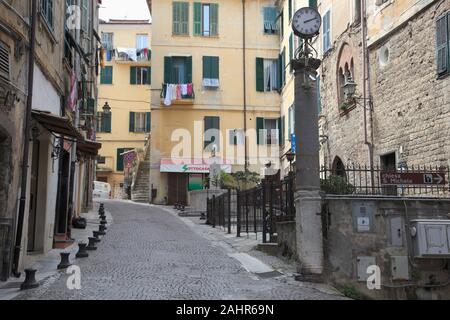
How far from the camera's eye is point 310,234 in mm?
9656

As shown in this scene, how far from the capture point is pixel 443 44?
44.7 ft

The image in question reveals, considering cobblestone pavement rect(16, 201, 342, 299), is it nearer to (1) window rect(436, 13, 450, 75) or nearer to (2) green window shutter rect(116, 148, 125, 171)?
(1) window rect(436, 13, 450, 75)

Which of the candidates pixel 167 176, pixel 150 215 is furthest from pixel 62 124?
pixel 167 176

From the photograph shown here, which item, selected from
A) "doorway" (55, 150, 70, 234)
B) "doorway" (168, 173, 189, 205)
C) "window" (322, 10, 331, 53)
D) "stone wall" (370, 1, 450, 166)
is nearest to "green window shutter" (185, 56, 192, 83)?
"doorway" (168, 173, 189, 205)

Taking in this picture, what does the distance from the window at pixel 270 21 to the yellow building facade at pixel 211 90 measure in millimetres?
61

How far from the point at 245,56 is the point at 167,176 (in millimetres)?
8556

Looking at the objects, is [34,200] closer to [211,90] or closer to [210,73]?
[211,90]

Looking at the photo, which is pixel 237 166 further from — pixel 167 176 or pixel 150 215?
pixel 150 215

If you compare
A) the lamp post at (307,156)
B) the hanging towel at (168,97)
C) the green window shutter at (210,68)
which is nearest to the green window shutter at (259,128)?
the green window shutter at (210,68)

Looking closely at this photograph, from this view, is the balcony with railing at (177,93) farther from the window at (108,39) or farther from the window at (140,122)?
the window at (108,39)

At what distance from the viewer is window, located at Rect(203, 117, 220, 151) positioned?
32219 millimetres

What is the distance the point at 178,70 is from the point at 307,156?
77.5 ft

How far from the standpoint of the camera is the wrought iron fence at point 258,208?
38.2 feet
